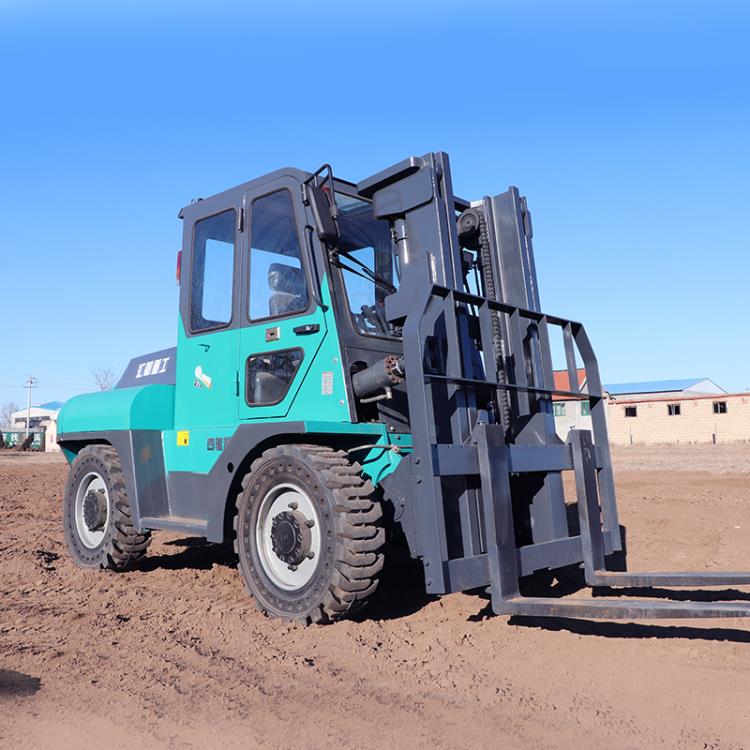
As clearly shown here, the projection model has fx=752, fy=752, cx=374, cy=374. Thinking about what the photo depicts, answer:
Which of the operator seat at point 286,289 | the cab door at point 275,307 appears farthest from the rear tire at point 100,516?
the operator seat at point 286,289

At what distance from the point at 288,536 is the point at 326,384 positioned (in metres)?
1.03

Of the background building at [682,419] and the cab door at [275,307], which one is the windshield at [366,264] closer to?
the cab door at [275,307]

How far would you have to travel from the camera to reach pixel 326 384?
5082 millimetres

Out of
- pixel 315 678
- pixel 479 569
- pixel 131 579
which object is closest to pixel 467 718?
pixel 315 678

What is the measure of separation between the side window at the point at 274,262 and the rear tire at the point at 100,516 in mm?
2172

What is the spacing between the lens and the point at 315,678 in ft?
12.3

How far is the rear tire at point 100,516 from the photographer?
21.4 ft

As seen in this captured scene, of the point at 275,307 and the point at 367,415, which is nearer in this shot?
the point at 367,415

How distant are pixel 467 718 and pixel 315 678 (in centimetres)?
87

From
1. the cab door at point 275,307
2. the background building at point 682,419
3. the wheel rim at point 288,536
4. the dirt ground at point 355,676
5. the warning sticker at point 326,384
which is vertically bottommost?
the background building at point 682,419

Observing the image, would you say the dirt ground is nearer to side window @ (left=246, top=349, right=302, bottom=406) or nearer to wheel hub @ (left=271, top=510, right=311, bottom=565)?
wheel hub @ (left=271, top=510, right=311, bottom=565)

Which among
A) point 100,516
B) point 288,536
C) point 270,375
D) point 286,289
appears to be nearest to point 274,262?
point 286,289

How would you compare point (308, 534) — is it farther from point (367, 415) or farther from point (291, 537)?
point (367, 415)

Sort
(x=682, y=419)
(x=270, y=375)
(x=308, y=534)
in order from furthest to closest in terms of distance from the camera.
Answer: (x=682, y=419) < (x=270, y=375) < (x=308, y=534)
